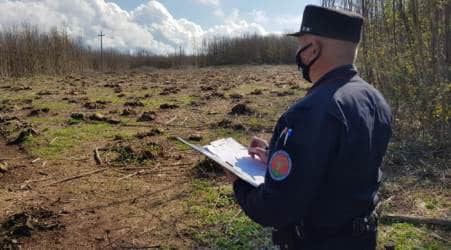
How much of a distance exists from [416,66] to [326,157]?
5.50 m

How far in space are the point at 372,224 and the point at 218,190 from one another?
3.08 meters

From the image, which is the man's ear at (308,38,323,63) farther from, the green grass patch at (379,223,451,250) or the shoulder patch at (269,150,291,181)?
the green grass patch at (379,223,451,250)

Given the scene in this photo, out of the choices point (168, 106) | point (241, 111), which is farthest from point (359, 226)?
point (168, 106)

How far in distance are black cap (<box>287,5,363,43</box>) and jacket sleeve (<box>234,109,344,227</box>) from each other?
0.35 m

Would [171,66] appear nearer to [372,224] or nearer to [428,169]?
[428,169]

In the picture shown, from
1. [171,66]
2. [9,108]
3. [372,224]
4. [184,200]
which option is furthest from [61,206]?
[171,66]

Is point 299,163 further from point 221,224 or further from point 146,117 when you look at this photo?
point 146,117

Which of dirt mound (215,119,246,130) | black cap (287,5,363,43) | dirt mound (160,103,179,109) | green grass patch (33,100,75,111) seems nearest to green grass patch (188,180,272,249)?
black cap (287,5,363,43)

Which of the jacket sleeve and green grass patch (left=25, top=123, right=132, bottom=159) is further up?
the jacket sleeve

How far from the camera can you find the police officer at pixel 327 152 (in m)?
1.73

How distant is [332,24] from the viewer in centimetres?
185

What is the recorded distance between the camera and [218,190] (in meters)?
5.06

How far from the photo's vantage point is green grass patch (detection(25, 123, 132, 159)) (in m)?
6.87

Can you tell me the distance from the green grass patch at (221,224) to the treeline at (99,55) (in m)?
21.2
